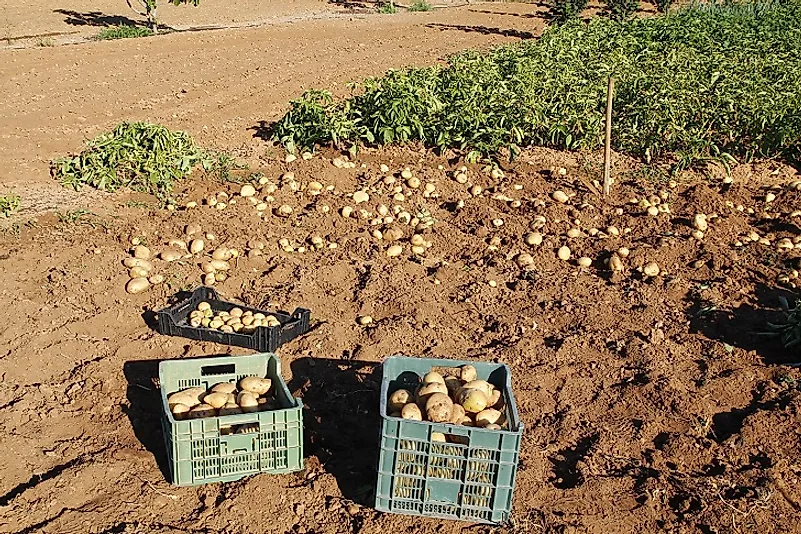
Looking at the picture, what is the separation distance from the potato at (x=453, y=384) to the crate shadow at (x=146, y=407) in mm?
1394

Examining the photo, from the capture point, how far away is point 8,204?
6523mm

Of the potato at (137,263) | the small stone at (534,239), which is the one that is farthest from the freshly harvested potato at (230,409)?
the small stone at (534,239)

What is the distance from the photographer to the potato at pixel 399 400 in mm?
3700

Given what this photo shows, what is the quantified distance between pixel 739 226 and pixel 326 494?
4.51 m

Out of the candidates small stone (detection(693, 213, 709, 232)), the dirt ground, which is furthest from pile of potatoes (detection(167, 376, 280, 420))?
small stone (detection(693, 213, 709, 232))

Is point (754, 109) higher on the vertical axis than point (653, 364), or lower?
higher

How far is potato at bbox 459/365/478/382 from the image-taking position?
3895 millimetres

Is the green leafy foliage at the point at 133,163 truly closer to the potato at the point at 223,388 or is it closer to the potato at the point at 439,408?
the potato at the point at 223,388

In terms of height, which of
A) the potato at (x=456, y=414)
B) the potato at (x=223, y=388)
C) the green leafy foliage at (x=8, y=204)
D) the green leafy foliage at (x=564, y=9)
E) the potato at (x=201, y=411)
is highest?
the green leafy foliage at (x=564, y=9)

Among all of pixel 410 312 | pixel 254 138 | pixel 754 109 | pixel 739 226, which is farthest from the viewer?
pixel 254 138

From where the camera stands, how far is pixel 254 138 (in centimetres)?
860

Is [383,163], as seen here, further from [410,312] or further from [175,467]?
[175,467]

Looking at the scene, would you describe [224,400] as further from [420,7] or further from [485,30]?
[420,7]

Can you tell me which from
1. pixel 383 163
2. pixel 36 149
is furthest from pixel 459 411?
pixel 36 149
